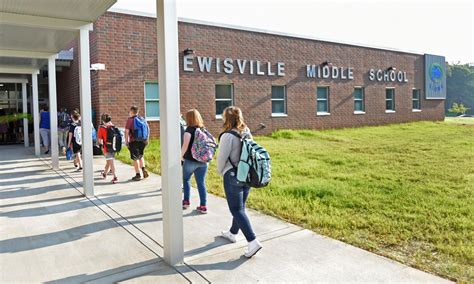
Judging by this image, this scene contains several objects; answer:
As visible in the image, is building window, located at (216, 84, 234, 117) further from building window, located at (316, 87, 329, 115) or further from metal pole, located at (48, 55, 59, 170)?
metal pole, located at (48, 55, 59, 170)

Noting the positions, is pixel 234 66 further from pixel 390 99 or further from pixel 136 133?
pixel 390 99

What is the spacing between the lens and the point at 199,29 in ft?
51.8

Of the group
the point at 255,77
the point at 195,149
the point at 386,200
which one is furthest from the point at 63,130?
the point at 386,200

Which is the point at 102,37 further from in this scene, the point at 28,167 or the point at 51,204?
the point at 51,204

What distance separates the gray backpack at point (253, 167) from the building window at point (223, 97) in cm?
1252

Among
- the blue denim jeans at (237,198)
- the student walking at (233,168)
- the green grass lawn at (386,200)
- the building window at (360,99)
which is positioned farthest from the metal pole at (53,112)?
the building window at (360,99)

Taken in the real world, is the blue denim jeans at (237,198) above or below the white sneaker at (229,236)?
above

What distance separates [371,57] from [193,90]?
517 inches

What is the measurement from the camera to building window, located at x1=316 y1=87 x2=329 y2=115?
20.7 metres

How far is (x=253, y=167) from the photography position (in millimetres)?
3965

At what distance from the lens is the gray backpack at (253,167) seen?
13.0 feet

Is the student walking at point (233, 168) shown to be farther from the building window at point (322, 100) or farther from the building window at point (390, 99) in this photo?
the building window at point (390, 99)

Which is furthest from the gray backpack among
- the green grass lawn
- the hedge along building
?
the hedge along building

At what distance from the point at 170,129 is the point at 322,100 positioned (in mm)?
17894
